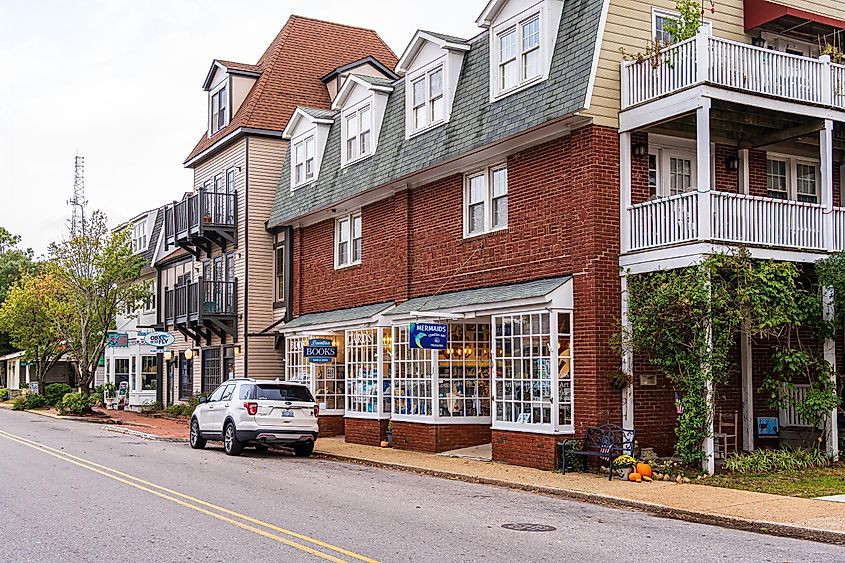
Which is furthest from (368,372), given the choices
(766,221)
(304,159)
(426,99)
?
(766,221)

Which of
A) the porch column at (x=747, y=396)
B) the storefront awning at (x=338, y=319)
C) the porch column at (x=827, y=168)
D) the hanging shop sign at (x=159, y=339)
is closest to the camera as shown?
the porch column at (x=827, y=168)

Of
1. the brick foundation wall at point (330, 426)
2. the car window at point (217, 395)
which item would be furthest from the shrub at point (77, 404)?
the car window at point (217, 395)

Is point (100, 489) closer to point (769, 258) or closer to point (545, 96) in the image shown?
point (545, 96)

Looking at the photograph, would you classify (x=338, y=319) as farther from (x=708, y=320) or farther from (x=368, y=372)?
(x=708, y=320)

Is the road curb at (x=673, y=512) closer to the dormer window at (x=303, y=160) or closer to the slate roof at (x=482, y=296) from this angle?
the slate roof at (x=482, y=296)

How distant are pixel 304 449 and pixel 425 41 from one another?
32.7ft

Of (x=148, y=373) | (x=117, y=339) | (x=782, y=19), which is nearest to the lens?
(x=782, y=19)

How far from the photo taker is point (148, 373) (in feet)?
149

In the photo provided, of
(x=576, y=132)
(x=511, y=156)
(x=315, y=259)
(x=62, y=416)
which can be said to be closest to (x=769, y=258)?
(x=576, y=132)

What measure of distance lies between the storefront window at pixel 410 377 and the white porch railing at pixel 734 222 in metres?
6.17

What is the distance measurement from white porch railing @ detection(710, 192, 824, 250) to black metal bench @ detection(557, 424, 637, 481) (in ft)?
12.4

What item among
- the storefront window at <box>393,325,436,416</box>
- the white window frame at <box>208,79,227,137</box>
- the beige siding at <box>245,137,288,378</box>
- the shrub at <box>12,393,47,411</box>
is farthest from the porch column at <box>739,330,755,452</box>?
the shrub at <box>12,393,47,411</box>

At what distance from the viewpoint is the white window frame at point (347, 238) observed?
27516 mm

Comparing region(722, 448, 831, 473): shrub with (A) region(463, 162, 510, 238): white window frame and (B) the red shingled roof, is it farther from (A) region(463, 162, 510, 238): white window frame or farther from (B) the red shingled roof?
(B) the red shingled roof
